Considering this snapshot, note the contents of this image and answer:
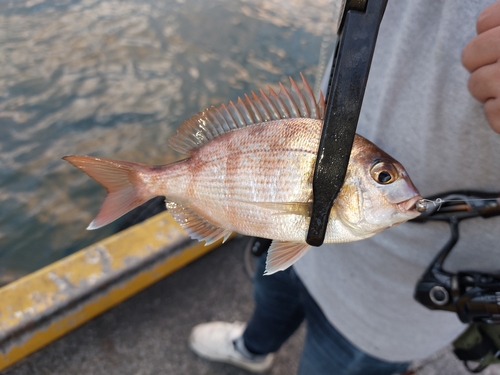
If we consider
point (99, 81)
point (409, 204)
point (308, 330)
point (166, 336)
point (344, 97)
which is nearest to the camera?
point (344, 97)

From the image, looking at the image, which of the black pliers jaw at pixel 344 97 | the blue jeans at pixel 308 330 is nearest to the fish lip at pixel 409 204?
the black pliers jaw at pixel 344 97

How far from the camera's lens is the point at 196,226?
0.95 m

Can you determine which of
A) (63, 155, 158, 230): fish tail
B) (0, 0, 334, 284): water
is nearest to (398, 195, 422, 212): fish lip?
(63, 155, 158, 230): fish tail

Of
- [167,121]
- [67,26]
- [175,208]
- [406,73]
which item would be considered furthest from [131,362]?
[67,26]

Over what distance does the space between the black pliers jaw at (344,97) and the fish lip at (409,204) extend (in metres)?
0.14

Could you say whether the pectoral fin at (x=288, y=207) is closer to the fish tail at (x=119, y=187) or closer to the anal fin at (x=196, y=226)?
the anal fin at (x=196, y=226)

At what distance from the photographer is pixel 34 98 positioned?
12.8 ft

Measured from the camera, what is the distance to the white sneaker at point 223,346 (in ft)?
6.54

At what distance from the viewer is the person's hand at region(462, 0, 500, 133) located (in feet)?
2.44

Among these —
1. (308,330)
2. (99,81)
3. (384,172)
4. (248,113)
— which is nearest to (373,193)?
(384,172)

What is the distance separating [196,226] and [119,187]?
8.5 inches

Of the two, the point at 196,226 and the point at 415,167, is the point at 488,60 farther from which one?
the point at 196,226

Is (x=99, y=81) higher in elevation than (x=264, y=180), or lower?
lower

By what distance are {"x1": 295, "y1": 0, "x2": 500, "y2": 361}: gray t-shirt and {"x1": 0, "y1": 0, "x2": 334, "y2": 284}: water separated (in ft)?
5.11
